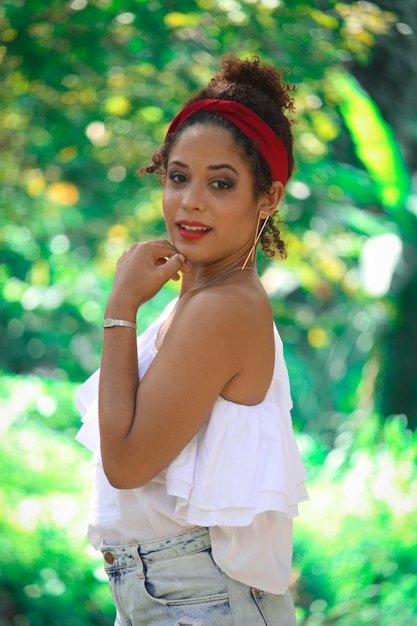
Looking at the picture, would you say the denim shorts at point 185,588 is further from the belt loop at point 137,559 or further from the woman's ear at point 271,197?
the woman's ear at point 271,197

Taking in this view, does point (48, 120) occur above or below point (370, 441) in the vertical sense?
above

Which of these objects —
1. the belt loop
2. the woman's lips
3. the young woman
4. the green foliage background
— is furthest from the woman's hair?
the green foliage background

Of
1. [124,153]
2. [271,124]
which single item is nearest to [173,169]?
[271,124]

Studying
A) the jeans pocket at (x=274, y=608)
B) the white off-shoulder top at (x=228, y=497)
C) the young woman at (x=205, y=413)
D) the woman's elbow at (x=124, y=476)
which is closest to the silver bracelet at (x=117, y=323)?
the young woman at (x=205, y=413)

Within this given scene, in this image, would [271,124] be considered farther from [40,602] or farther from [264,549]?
[40,602]

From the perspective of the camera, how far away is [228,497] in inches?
59.2

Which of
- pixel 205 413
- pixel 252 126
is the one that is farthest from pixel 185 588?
pixel 252 126

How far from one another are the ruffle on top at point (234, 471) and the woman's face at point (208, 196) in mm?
318

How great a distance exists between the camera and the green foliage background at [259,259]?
3.29 m

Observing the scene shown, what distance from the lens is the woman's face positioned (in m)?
1.64

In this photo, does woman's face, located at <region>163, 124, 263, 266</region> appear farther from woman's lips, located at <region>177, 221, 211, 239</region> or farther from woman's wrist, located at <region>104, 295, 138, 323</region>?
woman's wrist, located at <region>104, 295, 138, 323</region>

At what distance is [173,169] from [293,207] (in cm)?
201

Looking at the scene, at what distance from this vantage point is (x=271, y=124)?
5.74ft

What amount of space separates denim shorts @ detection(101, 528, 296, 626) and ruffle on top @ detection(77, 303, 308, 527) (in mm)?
68
